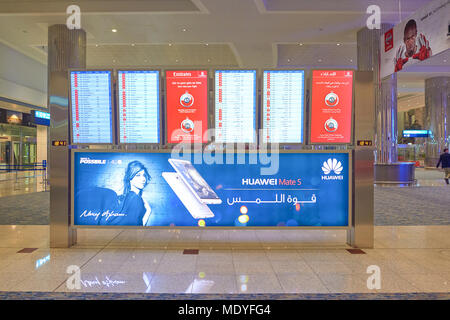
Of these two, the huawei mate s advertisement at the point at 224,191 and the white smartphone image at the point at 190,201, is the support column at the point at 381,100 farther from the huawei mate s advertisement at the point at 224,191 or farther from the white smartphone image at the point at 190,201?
the white smartphone image at the point at 190,201

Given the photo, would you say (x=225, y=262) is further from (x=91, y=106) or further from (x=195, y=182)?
(x=91, y=106)

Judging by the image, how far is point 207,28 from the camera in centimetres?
1372

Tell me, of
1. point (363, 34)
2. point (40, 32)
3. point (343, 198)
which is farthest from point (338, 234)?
point (40, 32)

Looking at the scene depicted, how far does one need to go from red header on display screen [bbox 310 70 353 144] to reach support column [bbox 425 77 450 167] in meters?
25.3

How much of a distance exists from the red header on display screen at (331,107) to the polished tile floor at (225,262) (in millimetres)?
1570

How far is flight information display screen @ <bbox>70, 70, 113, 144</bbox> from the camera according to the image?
4.57 m

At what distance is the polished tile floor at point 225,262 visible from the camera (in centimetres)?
326

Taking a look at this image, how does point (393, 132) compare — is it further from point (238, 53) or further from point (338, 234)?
point (338, 234)

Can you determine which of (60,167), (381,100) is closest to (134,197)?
(60,167)

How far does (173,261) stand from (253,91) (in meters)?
2.40
